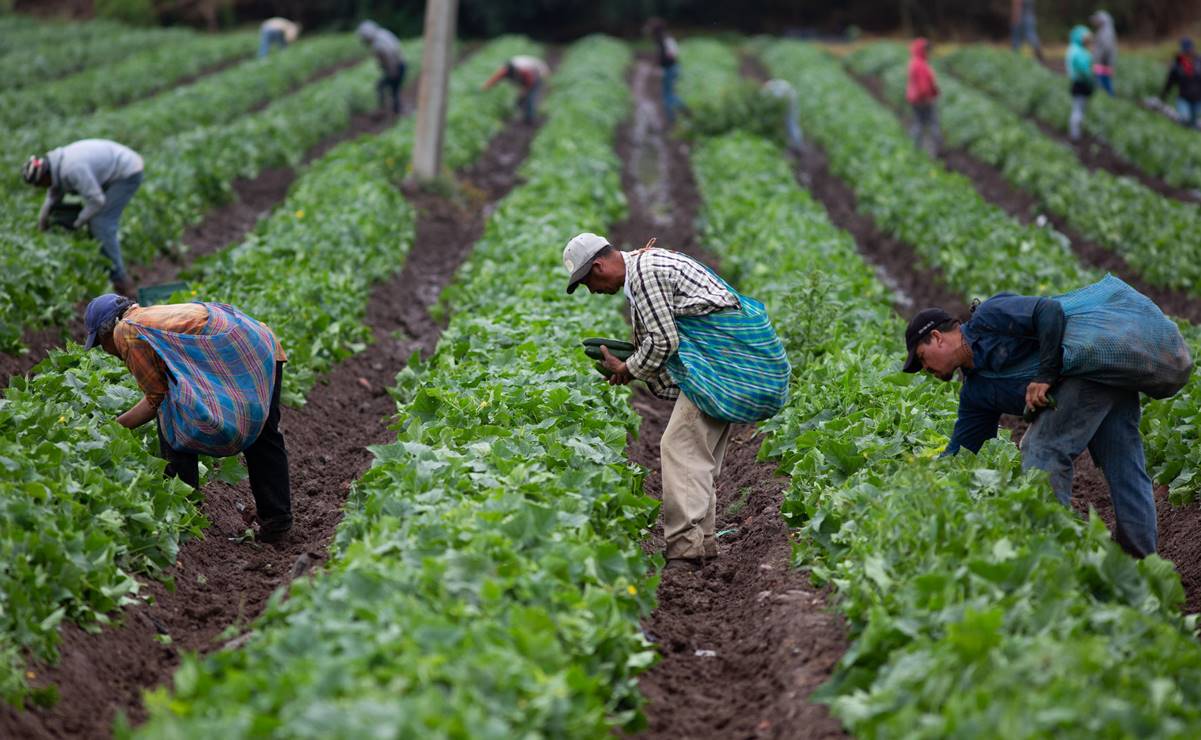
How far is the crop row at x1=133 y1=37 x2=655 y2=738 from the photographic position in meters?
3.57

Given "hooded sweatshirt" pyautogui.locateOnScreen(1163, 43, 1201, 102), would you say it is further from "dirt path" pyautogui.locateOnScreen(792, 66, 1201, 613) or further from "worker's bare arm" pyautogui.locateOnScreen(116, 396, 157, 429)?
"worker's bare arm" pyautogui.locateOnScreen(116, 396, 157, 429)

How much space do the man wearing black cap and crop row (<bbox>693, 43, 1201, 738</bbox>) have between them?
216 mm

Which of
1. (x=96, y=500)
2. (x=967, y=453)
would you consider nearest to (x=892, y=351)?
(x=967, y=453)

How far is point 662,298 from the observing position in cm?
594

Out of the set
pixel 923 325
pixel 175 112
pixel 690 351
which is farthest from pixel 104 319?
pixel 175 112

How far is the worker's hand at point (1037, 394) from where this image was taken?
532 centimetres

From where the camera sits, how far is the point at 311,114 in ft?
66.3

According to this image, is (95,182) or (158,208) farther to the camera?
(158,208)

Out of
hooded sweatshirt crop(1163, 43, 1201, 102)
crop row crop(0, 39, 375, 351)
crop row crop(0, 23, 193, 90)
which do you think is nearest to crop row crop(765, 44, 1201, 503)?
hooded sweatshirt crop(1163, 43, 1201, 102)

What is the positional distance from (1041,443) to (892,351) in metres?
2.75

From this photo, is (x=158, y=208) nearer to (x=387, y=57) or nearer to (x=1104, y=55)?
(x=387, y=57)

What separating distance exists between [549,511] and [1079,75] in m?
17.0

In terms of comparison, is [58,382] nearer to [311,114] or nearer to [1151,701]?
[1151,701]

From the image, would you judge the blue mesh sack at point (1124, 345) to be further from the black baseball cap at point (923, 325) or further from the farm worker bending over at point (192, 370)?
the farm worker bending over at point (192, 370)
